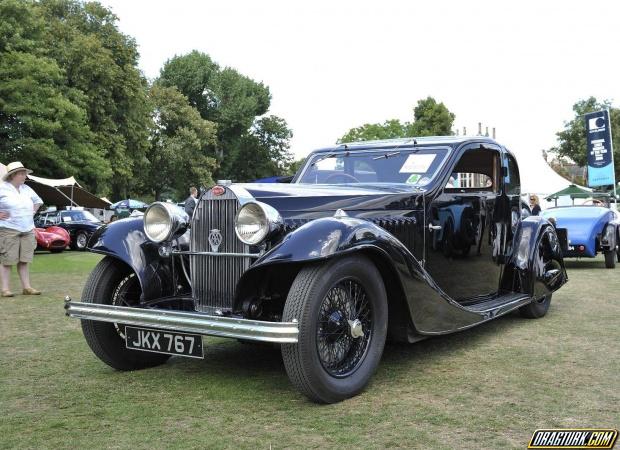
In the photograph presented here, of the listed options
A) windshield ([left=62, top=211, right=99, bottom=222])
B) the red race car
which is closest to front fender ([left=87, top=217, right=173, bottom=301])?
the red race car

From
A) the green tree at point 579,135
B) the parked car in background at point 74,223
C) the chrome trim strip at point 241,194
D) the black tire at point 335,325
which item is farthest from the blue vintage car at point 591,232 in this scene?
the green tree at point 579,135

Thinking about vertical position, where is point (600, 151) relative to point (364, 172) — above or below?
above

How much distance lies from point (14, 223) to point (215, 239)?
5.16m

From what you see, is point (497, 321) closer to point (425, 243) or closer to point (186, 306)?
point (425, 243)

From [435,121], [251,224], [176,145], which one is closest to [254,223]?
[251,224]

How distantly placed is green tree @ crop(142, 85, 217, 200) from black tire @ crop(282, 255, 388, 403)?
127 feet

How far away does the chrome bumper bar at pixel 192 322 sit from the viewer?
308 cm

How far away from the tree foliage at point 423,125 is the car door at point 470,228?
3619 centimetres

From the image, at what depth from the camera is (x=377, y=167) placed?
16.8 ft

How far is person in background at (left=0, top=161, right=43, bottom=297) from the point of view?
771 cm

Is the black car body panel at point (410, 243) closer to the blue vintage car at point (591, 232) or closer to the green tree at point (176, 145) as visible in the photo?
the blue vintage car at point (591, 232)

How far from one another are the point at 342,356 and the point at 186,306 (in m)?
1.11

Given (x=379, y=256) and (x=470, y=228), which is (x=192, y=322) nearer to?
(x=379, y=256)

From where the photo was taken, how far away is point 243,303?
3.55 metres
